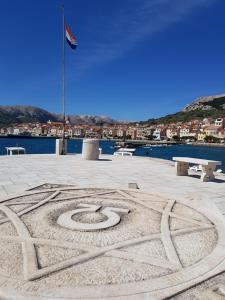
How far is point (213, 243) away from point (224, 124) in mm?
164311

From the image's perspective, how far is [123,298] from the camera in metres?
3.14

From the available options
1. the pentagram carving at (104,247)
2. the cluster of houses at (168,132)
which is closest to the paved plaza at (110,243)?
the pentagram carving at (104,247)

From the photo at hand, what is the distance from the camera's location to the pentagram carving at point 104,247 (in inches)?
132

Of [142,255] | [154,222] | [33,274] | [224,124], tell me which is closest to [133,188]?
[154,222]

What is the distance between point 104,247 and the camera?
425 centimetres

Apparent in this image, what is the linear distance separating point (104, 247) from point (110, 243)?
20 centimetres

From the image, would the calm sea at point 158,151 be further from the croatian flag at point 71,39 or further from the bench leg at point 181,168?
the bench leg at point 181,168

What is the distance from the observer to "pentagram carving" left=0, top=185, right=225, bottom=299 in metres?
3.35

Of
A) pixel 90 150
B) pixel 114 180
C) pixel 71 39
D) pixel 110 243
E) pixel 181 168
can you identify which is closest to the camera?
pixel 110 243

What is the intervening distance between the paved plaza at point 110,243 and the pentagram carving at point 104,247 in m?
0.01

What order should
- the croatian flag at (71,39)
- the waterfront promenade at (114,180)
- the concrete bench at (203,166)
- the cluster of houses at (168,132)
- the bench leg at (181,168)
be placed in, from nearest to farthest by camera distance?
1. the waterfront promenade at (114,180)
2. the concrete bench at (203,166)
3. the bench leg at (181,168)
4. the croatian flag at (71,39)
5. the cluster of houses at (168,132)

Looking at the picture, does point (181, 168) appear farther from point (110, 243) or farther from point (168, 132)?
point (168, 132)

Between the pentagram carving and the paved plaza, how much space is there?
11mm

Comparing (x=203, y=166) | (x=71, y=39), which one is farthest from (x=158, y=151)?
(x=203, y=166)
